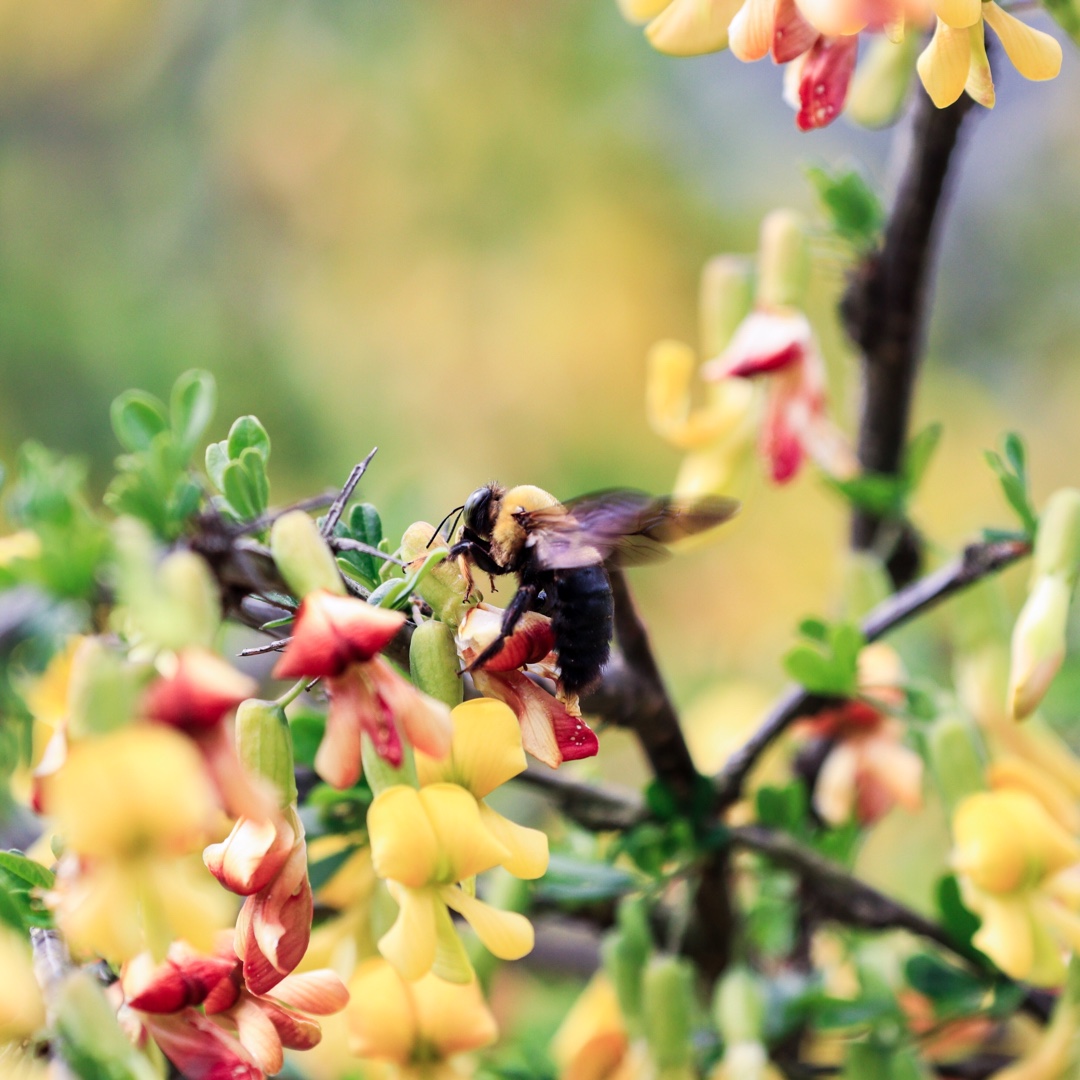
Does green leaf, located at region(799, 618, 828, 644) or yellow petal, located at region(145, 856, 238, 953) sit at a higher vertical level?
yellow petal, located at region(145, 856, 238, 953)

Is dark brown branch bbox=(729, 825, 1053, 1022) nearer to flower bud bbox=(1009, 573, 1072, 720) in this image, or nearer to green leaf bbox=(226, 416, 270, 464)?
flower bud bbox=(1009, 573, 1072, 720)

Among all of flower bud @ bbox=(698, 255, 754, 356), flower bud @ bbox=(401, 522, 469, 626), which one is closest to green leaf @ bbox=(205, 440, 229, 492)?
flower bud @ bbox=(401, 522, 469, 626)

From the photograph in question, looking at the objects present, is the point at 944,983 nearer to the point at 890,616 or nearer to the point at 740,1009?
the point at 740,1009

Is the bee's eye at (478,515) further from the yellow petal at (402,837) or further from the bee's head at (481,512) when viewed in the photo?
the yellow petal at (402,837)

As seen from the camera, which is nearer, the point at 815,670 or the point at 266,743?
the point at 266,743

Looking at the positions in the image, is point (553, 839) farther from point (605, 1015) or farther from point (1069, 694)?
point (1069, 694)

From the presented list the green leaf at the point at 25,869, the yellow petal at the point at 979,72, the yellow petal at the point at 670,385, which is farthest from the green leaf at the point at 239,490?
the yellow petal at the point at 670,385

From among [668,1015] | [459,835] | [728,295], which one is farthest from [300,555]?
[728,295]
